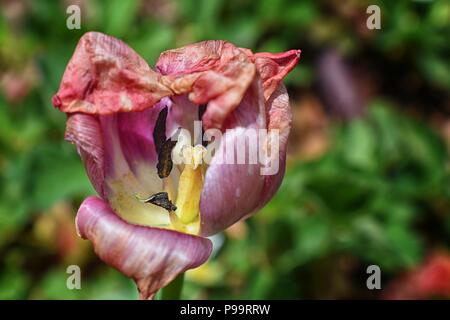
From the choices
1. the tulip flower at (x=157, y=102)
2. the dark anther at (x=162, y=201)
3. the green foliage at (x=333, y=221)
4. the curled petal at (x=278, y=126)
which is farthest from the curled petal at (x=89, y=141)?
the green foliage at (x=333, y=221)

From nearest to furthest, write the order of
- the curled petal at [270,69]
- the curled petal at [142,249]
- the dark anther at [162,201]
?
the curled petal at [142,249]
the curled petal at [270,69]
the dark anther at [162,201]

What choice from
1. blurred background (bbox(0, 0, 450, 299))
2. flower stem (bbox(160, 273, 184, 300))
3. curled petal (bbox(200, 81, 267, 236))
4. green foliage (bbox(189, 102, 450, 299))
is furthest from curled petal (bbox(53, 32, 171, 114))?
green foliage (bbox(189, 102, 450, 299))

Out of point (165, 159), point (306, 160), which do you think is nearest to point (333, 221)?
point (306, 160)

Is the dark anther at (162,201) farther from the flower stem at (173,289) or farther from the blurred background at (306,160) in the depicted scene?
the blurred background at (306,160)

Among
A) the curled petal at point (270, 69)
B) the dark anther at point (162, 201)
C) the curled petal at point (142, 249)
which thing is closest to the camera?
the curled petal at point (142, 249)

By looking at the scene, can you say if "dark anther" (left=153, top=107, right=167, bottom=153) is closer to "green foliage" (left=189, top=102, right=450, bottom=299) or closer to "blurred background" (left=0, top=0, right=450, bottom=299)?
"blurred background" (left=0, top=0, right=450, bottom=299)

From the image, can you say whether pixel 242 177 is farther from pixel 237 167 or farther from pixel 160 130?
pixel 160 130
